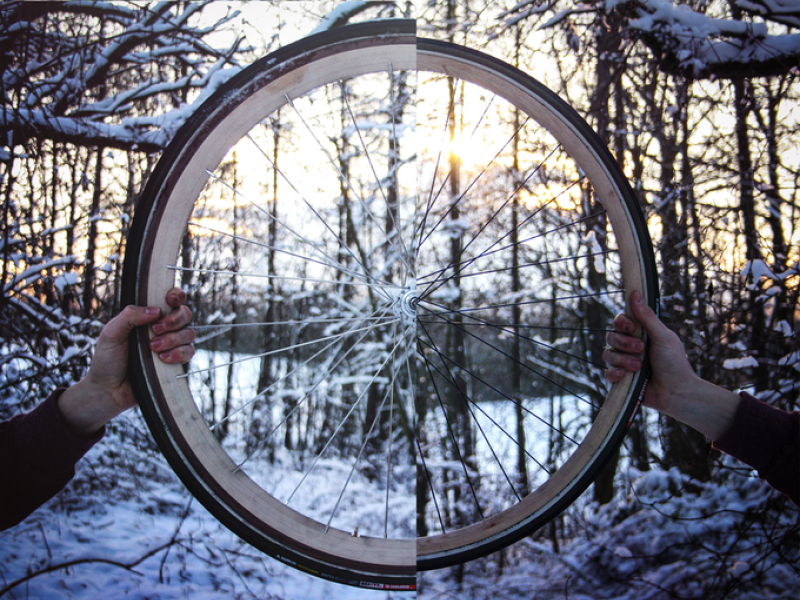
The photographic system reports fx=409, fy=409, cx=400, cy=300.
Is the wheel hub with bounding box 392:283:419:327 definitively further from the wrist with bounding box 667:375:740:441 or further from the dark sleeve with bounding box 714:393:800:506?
the dark sleeve with bounding box 714:393:800:506

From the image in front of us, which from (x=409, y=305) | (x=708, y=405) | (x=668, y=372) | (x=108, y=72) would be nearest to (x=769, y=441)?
(x=708, y=405)

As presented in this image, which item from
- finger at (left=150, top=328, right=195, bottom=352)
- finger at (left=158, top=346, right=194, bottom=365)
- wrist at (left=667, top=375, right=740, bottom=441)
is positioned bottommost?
wrist at (left=667, top=375, right=740, bottom=441)

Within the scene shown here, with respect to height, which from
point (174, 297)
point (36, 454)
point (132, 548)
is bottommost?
point (132, 548)

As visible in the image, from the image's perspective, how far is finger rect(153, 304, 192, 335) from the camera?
1029mm

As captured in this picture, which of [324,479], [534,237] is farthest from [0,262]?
[534,237]

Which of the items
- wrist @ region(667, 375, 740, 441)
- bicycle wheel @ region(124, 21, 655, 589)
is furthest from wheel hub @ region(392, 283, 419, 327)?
wrist @ region(667, 375, 740, 441)

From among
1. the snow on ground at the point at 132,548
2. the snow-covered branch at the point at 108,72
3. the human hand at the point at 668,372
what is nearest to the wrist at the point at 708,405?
the human hand at the point at 668,372

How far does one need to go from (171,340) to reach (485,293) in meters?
0.97

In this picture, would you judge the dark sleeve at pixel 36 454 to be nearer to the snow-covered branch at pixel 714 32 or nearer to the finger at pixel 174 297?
the finger at pixel 174 297

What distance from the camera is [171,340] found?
3.42 ft

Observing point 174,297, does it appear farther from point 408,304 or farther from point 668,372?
point 668,372

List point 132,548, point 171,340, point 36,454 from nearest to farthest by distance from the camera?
point 171,340, point 36,454, point 132,548

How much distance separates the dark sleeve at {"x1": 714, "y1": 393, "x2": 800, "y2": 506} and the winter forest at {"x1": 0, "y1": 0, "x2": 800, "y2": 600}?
311mm

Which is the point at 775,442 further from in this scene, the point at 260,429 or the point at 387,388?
the point at 260,429
